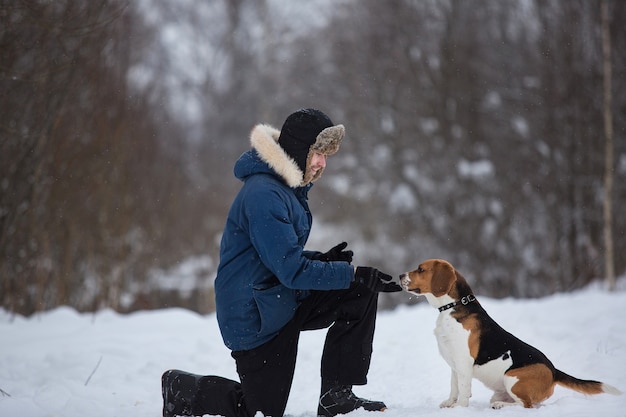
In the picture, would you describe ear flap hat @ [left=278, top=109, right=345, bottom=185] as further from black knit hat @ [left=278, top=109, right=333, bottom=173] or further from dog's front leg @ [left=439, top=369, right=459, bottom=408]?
dog's front leg @ [left=439, top=369, right=459, bottom=408]

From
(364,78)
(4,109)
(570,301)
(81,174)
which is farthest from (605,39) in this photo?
(4,109)

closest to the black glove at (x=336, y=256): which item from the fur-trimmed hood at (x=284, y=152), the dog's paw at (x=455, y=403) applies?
the fur-trimmed hood at (x=284, y=152)

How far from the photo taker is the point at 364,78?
68.3 feet

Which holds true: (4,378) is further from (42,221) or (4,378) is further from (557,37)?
(557,37)

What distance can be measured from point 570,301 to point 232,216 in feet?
20.0

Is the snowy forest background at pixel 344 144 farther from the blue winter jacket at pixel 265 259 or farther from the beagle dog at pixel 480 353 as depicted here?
the beagle dog at pixel 480 353

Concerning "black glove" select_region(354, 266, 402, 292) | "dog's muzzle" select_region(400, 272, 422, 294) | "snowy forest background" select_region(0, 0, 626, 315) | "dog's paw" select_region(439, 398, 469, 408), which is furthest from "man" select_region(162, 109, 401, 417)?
"snowy forest background" select_region(0, 0, 626, 315)

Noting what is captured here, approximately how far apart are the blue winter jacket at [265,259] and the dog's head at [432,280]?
587 millimetres

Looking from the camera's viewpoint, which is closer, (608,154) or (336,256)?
(336,256)

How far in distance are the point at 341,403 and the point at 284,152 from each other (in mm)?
1475

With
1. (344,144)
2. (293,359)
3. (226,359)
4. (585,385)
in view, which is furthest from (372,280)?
(344,144)

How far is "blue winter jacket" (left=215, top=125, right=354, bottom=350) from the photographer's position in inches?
143

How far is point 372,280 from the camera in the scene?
12.3 feet

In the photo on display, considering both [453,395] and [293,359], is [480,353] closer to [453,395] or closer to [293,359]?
[453,395]
